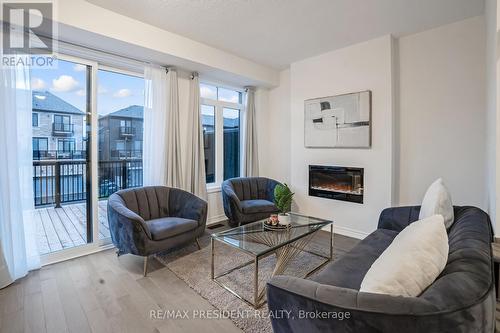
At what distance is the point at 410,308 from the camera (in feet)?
2.91

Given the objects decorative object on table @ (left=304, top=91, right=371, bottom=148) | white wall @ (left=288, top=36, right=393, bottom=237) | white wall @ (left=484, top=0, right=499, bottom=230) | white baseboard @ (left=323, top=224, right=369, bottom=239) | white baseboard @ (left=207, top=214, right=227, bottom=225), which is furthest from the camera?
white baseboard @ (left=207, top=214, right=227, bottom=225)

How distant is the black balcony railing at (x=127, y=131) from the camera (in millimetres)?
3455

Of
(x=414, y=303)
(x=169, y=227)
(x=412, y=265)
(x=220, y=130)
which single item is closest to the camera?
(x=414, y=303)

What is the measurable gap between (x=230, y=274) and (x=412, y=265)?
186 centimetres

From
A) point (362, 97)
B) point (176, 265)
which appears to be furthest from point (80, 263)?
point (362, 97)

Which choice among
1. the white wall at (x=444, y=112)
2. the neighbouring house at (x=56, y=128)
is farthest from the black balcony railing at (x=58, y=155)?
the white wall at (x=444, y=112)

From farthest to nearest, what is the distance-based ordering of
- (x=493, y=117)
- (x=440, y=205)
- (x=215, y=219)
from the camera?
1. (x=215, y=219)
2. (x=440, y=205)
3. (x=493, y=117)

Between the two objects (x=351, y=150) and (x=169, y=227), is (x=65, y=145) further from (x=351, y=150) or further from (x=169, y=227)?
(x=351, y=150)

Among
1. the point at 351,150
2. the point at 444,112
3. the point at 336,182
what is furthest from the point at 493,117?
the point at 336,182

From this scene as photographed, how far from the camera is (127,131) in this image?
11.5 ft

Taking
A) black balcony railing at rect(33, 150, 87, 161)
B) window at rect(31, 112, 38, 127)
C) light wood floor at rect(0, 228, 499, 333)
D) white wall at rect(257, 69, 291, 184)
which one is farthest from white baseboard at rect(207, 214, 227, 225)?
window at rect(31, 112, 38, 127)

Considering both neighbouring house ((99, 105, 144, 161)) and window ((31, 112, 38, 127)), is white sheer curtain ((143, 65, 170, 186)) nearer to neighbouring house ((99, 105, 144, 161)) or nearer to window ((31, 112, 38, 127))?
neighbouring house ((99, 105, 144, 161))

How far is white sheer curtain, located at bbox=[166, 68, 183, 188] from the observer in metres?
3.62

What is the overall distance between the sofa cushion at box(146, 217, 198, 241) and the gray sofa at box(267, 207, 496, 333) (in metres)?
1.74
